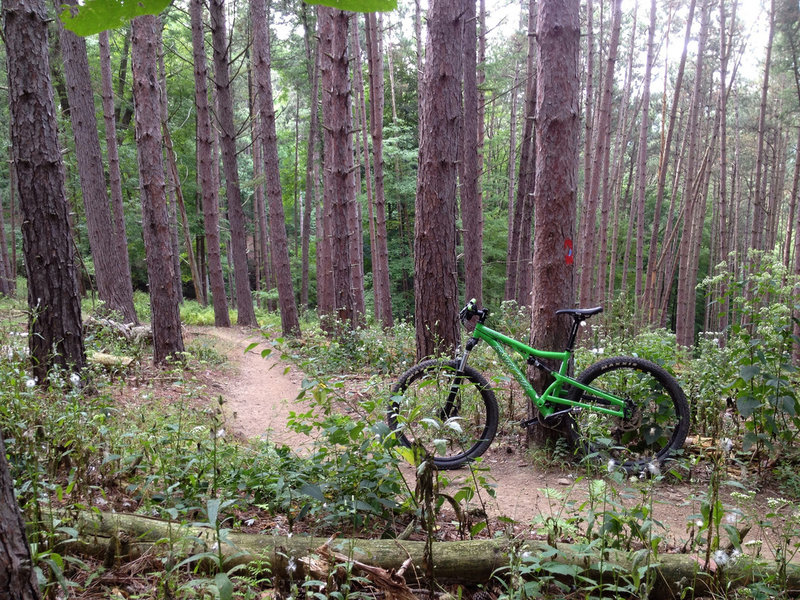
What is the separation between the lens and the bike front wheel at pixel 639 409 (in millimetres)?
4727

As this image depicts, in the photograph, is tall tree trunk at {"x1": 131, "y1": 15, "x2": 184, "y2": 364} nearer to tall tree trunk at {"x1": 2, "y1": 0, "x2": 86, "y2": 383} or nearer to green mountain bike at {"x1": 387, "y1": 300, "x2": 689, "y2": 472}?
tall tree trunk at {"x1": 2, "y1": 0, "x2": 86, "y2": 383}

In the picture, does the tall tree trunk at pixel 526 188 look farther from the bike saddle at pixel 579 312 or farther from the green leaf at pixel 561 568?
the green leaf at pixel 561 568

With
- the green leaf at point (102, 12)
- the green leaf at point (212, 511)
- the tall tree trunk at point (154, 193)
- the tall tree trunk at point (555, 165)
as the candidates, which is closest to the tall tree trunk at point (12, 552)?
the green leaf at point (212, 511)

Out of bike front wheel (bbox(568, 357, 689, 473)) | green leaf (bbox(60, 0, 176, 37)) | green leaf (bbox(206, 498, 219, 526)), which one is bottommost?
bike front wheel (bbox(568, 357, 689, 473))

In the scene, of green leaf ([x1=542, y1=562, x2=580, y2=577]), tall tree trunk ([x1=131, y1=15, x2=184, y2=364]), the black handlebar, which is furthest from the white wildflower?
tall tree trunk ([x1=131, y1=15, x2=184, y2=364])

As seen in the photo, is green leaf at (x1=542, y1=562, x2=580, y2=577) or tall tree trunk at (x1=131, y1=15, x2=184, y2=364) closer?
green leaf at (x1=542, y1=562, x2=580, y2=577)

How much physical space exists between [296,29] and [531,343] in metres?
21.3

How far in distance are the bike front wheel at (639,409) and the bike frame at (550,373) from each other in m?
0.05

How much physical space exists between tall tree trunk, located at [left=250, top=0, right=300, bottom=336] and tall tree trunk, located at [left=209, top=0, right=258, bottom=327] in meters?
2.00

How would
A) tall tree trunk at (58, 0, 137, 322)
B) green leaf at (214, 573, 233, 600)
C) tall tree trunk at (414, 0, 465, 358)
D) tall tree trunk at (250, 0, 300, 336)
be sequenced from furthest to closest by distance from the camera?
tall tree trunk at (250, 0, 300, 336), tall tree trunk at (58, 0, 137, 322), tall tree trunk at (414, 0, 465, 358), green leaf at (214, 573, 233, 600)

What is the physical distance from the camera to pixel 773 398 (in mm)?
4285

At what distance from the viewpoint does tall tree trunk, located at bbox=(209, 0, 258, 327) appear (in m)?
15.2

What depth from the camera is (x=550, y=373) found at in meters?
4.90

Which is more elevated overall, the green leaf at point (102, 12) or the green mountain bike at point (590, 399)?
the green leaf at point (102, 12)
